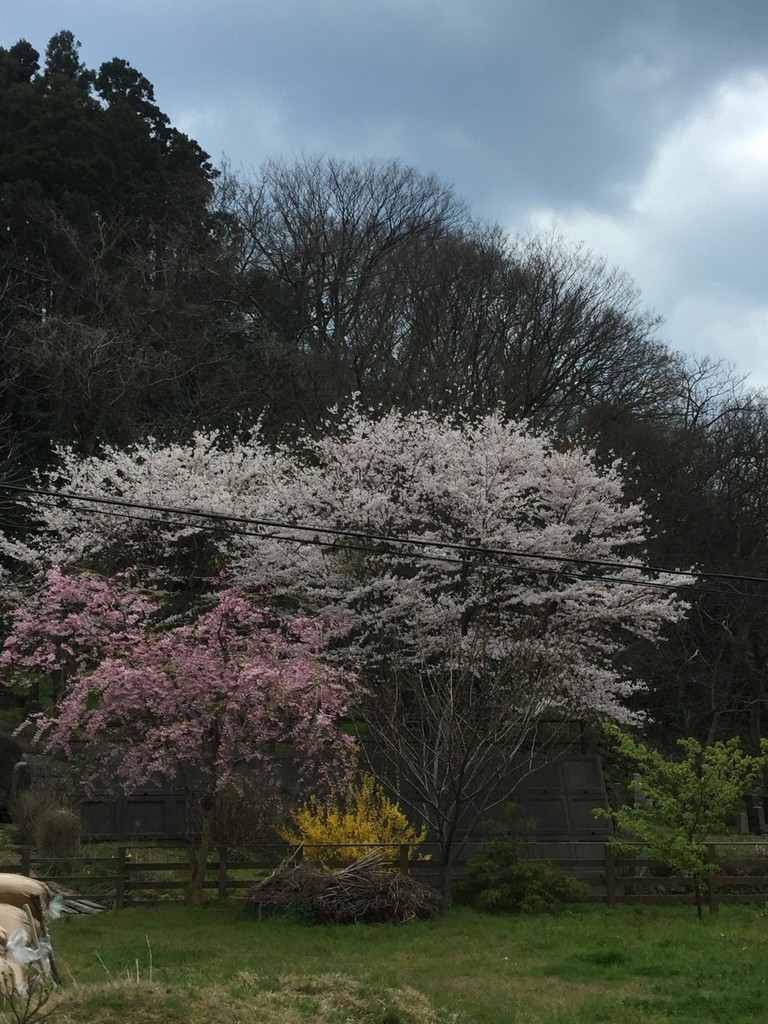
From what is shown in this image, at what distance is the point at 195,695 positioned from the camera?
16984 mm

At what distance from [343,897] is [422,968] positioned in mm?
3131

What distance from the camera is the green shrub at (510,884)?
55.5 feet

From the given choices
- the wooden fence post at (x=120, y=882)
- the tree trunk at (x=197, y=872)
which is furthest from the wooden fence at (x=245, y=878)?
the tree trunk at (x=197, y=872)

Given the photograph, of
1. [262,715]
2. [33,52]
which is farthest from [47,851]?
[33,52]

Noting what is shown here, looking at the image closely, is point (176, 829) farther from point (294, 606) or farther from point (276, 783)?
point (294, 606)

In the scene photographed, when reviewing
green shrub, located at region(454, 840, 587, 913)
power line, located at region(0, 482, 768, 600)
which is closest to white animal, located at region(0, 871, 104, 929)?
power line, located at region(0, 482, 768, 600)

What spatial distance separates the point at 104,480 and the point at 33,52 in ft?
76.4

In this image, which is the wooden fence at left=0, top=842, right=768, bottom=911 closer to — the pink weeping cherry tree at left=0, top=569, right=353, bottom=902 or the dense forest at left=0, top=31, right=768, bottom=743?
the pink weeping cherry tree at left=0, top=569, right=353, bottom=902

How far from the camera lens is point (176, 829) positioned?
21969 mm

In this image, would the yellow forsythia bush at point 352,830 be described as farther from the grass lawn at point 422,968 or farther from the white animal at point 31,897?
the white animal at point 31,897

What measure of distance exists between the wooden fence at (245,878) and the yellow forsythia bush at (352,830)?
31 cm

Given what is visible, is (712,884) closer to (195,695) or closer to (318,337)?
(195,695)

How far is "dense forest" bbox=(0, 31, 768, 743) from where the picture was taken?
108 ft

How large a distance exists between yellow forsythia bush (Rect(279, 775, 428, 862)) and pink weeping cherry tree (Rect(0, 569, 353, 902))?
1.70 feet
